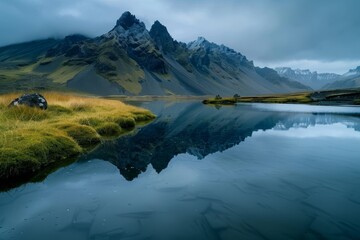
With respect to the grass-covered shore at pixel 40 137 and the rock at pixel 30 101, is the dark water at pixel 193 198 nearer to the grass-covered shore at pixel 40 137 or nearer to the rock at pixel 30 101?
the grass-covered shore at pixel 40 137

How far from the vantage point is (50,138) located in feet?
79.3

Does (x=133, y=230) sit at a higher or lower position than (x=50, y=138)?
lower

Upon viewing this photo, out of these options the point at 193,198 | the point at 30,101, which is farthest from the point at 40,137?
the point at 30,101

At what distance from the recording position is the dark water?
12.1 meters

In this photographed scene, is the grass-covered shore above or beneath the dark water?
above

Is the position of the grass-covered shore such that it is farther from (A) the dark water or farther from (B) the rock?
(A) the dark water

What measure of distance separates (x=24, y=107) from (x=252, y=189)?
1064 inches

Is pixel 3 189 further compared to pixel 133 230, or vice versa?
pixel 3 189

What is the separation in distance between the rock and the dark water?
45.4ft

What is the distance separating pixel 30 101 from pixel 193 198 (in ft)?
91.0

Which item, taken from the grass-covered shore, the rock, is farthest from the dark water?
the rock

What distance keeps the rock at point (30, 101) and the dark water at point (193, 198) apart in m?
13.9

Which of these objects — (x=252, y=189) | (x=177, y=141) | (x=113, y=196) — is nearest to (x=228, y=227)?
(x=252, y=189)

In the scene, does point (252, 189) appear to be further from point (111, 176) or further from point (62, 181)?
point (62, 181)
